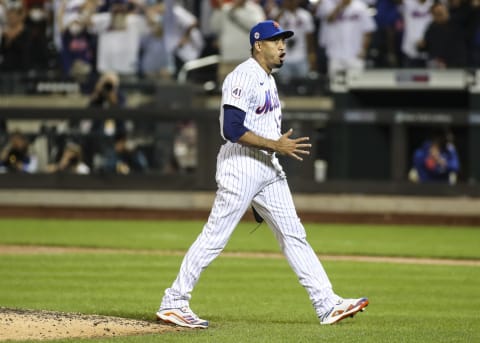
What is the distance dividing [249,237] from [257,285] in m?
5.44

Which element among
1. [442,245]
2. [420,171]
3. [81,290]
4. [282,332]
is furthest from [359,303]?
[420,171]

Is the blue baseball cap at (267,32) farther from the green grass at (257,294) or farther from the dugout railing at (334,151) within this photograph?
the dugout railing at (334,151)

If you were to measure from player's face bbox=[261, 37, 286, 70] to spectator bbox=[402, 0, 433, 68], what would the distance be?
1130 centimetres

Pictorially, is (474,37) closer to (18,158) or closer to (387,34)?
(387,34)

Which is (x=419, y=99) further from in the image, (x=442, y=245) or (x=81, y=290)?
(x=81, y=290)

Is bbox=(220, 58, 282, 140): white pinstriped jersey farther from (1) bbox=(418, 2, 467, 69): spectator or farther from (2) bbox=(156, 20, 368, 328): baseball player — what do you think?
(1) bbox=(418, 2, 467, 69): spectator

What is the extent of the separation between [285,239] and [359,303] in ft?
2.09

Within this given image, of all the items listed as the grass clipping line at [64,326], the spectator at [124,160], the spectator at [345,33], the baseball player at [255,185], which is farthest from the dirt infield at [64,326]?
the spectator at [345,33]

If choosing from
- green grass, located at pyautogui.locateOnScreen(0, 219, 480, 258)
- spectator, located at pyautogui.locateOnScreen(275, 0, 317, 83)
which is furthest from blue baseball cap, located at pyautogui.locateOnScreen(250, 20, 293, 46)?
spectator, located at pyautogui.locateOnScreen(275, 0, 317, 83)

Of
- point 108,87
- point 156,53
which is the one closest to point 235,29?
point 156,53

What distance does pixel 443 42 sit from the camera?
59.5 ft

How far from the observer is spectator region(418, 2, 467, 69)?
1780 cm

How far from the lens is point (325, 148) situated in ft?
60.7

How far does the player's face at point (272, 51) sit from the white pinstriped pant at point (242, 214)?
0.61 metres
